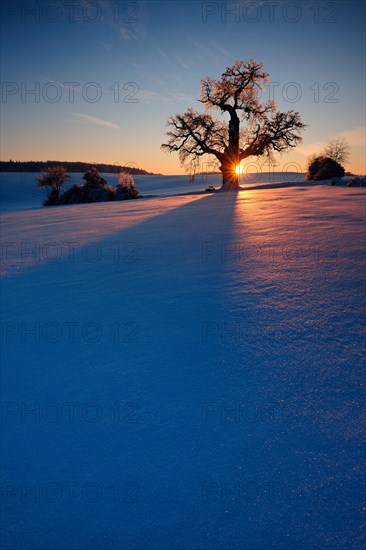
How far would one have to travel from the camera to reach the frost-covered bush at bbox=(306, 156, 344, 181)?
709 inches

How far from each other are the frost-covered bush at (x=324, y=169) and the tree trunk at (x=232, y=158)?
449 cm

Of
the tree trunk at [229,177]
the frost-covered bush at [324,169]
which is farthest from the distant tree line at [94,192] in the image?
the frost-covered bush at [324,169]

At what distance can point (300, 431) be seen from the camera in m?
1.13

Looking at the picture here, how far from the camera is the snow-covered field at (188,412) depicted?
920 millimetres

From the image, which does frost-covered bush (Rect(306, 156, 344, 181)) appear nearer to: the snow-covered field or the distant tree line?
the distant tree line

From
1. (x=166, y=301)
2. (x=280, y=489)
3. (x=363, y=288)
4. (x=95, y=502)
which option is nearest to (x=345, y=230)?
(x=363, y=288)

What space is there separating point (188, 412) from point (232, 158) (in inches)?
758

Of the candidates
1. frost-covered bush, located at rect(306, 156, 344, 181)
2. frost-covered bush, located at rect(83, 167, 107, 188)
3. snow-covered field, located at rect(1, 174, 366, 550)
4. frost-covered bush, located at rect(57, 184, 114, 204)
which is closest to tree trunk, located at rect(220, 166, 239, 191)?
frost-covered bush, located at rect(306, 156, 344, 181)

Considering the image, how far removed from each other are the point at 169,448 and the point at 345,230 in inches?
132

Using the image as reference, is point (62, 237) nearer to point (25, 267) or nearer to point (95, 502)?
point (25, 267)

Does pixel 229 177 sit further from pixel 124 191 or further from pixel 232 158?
pixel 124 191

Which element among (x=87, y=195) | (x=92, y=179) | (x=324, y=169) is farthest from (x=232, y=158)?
(x=87, y=195)

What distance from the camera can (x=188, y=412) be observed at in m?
1.25

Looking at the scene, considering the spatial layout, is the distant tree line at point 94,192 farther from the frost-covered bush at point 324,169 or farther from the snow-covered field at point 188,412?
the snow-covered field at point 188,412
